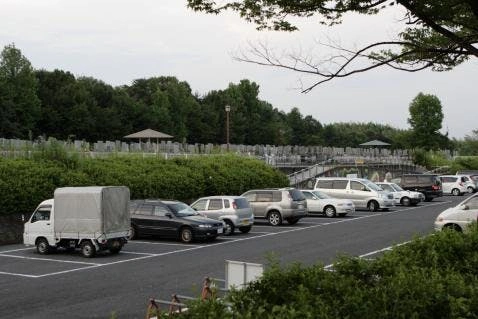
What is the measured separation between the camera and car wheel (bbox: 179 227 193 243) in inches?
901

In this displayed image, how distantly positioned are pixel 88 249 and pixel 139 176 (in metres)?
10.5

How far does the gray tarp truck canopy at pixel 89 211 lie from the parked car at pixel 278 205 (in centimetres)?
1022

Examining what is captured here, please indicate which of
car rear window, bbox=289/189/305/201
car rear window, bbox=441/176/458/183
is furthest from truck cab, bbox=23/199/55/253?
car rear window, bbox=441/176/458/183

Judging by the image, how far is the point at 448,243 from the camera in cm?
809

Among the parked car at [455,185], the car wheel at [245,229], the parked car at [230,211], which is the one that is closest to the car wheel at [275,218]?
the car wheel at [245,229]

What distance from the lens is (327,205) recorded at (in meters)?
34.0

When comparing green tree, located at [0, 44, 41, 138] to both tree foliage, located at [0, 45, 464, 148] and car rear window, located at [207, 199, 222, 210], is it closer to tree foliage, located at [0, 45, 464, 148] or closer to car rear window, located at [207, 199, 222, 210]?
tree foliage, located at [0, 45, 464, 148]

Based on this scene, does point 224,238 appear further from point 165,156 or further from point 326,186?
point 326,186

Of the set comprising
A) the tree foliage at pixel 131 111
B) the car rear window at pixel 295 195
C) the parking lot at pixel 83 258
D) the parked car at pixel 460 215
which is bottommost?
the parking lot at pixel 83 258

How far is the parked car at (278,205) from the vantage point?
29234 millimetres

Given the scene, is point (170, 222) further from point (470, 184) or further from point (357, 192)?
point (470, 184)

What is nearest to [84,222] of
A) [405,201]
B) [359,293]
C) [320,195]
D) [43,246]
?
[43,246]

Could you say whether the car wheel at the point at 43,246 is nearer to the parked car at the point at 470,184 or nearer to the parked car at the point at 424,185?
the parked car at the point at 424,185

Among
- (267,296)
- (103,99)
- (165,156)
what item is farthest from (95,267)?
(103,99)
